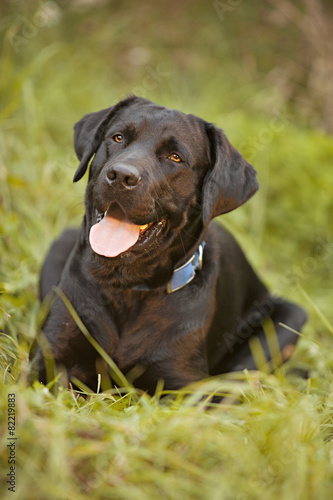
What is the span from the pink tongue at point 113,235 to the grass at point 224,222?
0.54 m

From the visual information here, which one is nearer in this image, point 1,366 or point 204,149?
point 1,366

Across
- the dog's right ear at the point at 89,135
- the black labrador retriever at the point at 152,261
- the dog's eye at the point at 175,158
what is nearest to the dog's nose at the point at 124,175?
the black labrador retriever at the point at 152,261

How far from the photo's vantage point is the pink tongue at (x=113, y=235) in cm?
264

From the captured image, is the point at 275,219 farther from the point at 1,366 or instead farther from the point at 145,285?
the point at 1,366

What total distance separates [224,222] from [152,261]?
2469 mm

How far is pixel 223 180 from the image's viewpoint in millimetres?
2859

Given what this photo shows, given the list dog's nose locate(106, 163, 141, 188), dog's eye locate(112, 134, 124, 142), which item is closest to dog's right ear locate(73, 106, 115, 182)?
dog's eye locate(112, 134, 124, 142)

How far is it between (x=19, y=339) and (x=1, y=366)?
0.85m

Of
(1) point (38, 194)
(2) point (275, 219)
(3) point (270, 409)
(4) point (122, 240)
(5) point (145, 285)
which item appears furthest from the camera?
(2) point (275, 219)

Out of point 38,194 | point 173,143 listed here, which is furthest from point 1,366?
point 38,194

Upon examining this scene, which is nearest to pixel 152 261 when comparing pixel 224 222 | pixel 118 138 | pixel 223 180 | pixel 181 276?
pixel 181 276

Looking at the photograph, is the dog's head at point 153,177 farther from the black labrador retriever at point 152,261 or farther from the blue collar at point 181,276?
the blue collar at point 181,276

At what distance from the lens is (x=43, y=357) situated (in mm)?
2803

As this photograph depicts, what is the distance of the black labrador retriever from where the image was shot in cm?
277
